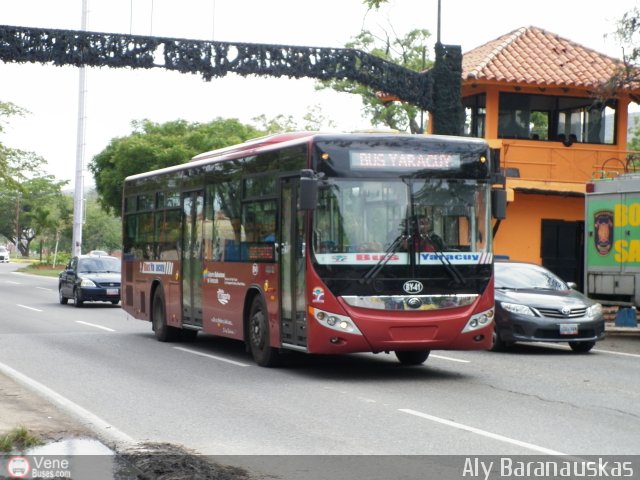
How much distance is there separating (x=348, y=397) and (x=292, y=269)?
241 cm

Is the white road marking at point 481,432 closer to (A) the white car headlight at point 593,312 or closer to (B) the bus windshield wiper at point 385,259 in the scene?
(B) the bus windshield wiper at point 385,259

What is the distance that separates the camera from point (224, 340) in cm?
2089

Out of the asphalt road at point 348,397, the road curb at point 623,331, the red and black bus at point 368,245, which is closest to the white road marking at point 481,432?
the asphalt road at point 348,397

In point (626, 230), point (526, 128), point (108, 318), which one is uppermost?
point (526, 128)

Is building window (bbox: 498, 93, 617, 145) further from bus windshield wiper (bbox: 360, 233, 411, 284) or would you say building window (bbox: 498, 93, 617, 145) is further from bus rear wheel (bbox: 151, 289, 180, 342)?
bus windshield wiper (bbox: 360, 233, 411, 284)

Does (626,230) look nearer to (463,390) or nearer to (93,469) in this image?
(463,390)

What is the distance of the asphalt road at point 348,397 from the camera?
982 centimetres

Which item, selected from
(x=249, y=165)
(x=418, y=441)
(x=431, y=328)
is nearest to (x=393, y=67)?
(x=249, y=165)

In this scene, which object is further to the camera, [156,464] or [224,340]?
[224,340]

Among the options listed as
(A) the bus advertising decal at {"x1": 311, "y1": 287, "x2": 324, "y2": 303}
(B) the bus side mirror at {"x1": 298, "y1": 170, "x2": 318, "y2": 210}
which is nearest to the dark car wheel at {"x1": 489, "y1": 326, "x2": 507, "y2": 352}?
(A) the bus advertising decal at {"x1": 311, "y1": 287, "x2": 324, "y2": 303}

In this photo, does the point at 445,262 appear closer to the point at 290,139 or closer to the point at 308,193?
the point at 308,193

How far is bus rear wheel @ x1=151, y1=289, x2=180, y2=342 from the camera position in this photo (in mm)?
20312

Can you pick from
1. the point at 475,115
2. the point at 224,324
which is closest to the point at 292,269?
the point at 224,324

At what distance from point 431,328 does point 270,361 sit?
2490 mm
